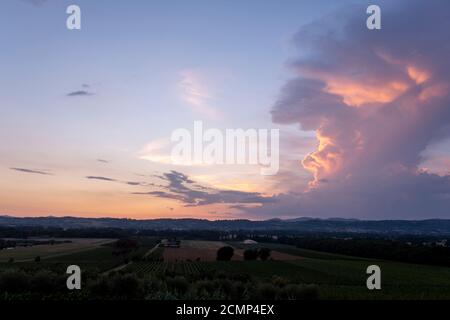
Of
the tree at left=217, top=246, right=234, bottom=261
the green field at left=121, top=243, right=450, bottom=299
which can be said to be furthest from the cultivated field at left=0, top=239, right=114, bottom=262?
the green field at left=121, top=243, right=450, bottom=299

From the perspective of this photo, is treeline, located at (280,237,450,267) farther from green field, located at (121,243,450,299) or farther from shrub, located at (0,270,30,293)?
shrub, located at (0,270,30,293)

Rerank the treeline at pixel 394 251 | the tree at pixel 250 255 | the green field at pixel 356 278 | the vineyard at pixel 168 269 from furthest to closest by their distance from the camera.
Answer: the tree at pixel 250 255 < the treeline at pixel 394 251 < the vineyard at pixel 168 269 < the green field at pixel 356 278

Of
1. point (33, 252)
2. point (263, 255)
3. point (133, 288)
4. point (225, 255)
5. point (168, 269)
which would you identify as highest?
point (133, 288)

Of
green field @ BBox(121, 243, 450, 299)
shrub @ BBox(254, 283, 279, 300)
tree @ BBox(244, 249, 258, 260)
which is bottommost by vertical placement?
tree @ BBox(244, 249, 258, 260)

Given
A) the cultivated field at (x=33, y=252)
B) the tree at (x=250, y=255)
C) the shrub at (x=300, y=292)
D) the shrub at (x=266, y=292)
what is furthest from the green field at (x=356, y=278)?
the cultivated field at (x=33, y=252)

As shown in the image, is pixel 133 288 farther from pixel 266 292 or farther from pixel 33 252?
pixel 33 252

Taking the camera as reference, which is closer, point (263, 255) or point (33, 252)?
point (263, 255)

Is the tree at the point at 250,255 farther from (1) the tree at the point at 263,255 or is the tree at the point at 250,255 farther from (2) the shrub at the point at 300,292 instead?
(2) the shrub at the point at 300,292

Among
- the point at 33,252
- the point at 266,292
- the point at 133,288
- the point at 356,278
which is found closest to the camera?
the point at 266,292

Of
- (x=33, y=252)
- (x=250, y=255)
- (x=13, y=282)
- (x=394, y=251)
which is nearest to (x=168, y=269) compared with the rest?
(x=13, y=282)

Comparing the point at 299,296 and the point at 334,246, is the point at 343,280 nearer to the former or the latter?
the point at 299,296
